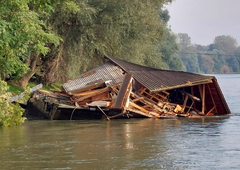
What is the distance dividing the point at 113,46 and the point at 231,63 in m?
144

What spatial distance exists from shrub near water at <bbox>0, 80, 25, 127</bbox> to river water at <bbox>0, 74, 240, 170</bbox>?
0.49 meters

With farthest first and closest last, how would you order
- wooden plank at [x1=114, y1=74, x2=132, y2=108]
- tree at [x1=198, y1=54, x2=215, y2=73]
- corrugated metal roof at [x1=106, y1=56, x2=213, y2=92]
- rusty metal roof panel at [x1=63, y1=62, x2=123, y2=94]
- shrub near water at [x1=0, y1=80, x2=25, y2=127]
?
tree at [x1=198, y1=54, x2=215, y2=73] → rusty metal roof panel at [x1=63, y1=62, x2=123, y2=94] → corrugated metal roof at [x1=106, y1=56, x2=213, y2=92] → wooden plank at [x1=114, y1=74, x2=132, y2=108] → shrub near water at [x1=0, y1=80, x2=25, y2=127]

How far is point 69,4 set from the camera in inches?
890

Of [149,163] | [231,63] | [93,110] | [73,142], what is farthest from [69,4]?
[231,63]

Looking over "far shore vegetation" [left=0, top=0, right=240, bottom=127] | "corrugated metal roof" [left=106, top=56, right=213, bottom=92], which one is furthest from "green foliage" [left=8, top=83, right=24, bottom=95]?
"corrugated metal roof" [left=106, top=56, right=213, bottom=92]

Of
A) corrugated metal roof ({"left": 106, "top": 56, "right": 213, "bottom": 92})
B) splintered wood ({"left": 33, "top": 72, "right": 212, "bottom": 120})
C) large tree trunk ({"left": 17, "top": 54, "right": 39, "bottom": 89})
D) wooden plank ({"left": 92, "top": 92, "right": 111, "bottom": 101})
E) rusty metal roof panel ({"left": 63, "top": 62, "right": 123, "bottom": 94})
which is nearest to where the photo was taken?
splintered wood ({"left": 33, "top": 72, "right": 212, "bottom": 120})

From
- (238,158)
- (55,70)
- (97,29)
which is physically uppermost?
(97,29)

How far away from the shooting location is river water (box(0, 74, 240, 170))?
11398mm

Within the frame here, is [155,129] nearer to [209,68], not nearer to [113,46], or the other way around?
[113,46]

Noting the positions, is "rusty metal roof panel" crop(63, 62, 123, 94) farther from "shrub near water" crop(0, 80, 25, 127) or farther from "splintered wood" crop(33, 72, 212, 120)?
"shrub near water" crop(0, 80, 25, 127)

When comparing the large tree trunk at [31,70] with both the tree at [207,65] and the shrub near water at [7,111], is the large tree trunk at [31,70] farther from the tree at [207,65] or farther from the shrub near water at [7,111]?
the tree at [207,65]

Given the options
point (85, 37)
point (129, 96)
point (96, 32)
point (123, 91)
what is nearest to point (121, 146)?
point (123, 91)

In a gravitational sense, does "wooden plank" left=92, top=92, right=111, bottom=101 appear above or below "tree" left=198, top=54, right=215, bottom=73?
below

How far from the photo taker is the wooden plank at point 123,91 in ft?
75.7
